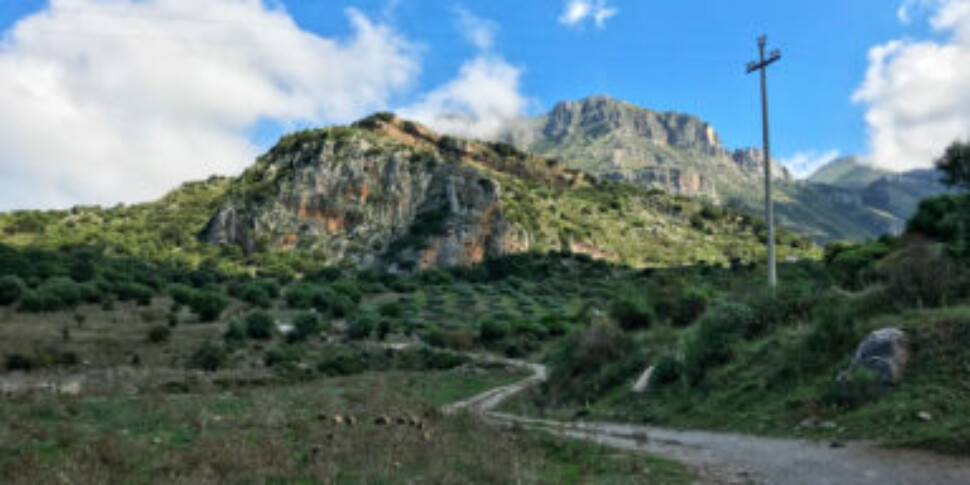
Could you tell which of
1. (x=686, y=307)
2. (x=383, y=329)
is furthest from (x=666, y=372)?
(x=383, y=329)

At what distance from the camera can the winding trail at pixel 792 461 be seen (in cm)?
Result: 850

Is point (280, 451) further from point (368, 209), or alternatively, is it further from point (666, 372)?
point (368, 209)

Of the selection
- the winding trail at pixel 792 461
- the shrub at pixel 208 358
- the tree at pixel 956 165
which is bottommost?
the shrub at pixel 208 358

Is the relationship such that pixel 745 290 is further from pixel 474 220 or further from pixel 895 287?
pixel 474 220

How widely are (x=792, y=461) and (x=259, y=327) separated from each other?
48772 millimetres

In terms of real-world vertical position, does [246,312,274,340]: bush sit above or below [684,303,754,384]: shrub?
below

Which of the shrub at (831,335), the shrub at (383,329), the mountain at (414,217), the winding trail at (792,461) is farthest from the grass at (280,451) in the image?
the mountain at (414,217)

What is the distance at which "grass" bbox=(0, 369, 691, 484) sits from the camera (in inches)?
373

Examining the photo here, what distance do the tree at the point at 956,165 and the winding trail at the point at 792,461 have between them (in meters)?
45.0

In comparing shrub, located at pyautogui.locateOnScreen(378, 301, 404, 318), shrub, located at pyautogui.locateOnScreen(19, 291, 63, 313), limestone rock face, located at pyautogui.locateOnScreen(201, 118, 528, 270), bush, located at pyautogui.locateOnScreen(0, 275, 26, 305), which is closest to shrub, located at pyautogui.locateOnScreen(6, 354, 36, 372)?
shrub, located at pyautogui.locateOnScreen(19, 291, 63, 313)

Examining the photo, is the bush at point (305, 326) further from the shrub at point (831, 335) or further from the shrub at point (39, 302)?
the shrub at point (831, 335)

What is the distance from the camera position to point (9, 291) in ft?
165

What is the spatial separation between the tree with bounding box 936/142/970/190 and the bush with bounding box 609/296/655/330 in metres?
32.8

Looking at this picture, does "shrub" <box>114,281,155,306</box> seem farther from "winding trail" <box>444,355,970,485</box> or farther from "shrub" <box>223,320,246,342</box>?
"winding trail" <box>444,355,970,485</box>
